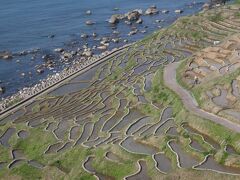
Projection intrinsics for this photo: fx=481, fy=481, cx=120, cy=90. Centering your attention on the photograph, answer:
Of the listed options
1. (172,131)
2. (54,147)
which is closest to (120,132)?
(172,131)

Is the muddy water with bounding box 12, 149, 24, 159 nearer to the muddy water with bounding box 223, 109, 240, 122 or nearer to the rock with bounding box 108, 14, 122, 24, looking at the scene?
the muddy water with bounding box 223, 109, 240, 122

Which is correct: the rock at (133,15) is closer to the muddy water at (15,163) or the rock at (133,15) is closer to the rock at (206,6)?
the rock at (206,6)

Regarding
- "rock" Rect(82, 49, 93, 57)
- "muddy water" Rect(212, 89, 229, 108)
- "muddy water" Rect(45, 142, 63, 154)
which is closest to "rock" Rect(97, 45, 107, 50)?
"rock" Rect(82, 49, 93, 57)

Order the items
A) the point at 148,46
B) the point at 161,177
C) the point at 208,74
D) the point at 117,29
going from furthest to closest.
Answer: the point at 117,29, the point at 148,46, the point at 208,74, the point at 161,177

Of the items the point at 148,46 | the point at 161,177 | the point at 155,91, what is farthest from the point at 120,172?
the point at 148,46

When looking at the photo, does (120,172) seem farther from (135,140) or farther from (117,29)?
(117,29)

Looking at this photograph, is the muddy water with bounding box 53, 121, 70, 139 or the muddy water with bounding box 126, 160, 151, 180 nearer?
the muddy water with bounding box 126, 160, 151, 180
